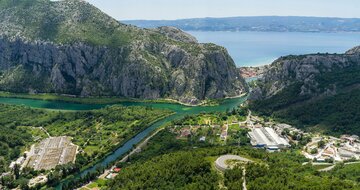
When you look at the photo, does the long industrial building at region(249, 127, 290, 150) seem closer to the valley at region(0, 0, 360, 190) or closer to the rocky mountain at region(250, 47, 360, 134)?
the valley at region(0, 0, 360, 190)

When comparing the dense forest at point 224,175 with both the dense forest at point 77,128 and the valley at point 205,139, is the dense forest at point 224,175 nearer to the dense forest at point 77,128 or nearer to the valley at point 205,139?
the valley at point 205,139

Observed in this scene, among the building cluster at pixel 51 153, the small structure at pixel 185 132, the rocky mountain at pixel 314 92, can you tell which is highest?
the rocky mountain at pixel 314 92

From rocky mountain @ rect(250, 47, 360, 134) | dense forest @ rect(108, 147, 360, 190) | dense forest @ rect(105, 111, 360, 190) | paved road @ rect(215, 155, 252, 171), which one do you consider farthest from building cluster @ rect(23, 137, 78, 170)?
rocky mountain @ rect(250, 47, 360, 134)

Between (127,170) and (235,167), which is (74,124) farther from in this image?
(235,167)

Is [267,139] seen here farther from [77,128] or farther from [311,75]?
[77,128]

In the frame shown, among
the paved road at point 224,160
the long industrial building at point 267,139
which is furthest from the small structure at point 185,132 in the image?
the paved road at point 224,160

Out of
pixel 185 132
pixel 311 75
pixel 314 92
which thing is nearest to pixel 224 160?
pixel 185 132
